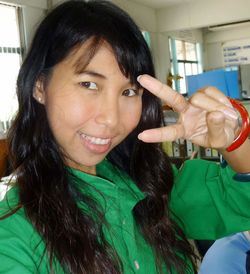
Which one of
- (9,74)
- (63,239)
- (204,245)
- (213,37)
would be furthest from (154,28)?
(63,239)

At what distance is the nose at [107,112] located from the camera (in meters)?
0.82

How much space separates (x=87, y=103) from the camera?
82cm

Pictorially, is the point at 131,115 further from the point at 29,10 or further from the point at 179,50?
the point at 179,50

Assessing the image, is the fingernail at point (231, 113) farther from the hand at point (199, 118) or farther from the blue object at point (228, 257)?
the blue object at point (228, 257)

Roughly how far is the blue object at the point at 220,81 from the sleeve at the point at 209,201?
2459mm

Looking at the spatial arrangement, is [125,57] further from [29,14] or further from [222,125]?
[29,14]

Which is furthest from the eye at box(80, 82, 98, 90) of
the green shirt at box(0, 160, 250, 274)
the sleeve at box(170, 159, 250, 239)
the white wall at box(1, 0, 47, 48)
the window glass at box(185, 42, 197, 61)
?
the window glass at box(185, 42, 197, 61)

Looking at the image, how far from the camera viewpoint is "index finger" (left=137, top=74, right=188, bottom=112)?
0.82 metres

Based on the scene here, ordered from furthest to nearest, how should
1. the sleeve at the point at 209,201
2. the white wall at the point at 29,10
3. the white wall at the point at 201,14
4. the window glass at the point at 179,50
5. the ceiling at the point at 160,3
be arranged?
the window glass at the point at 179,50 < the ceiling at the point at 160,3 < the white wall at the point at 201,14 < the white wall at the point at 29,10 < the sleeve at the point at 209,201

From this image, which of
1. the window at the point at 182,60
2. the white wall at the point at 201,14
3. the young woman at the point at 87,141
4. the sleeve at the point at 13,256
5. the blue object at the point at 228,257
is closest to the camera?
the sleeve at the point at 13,256

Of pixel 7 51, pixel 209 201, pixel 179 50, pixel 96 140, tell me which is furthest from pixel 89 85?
pixel 179 50

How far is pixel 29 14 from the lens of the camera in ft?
16.2

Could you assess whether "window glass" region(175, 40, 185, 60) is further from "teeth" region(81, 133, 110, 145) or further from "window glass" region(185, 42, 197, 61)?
"teeth" region(81, 133, 110, 145)

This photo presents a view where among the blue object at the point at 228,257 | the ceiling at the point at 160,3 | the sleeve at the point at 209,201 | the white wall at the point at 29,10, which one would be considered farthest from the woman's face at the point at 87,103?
the ceiling at the point at 160,3
